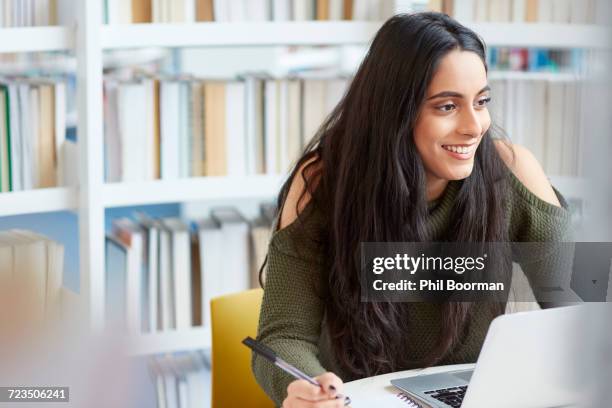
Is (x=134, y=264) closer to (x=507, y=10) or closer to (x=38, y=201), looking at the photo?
(x=38, y=201)

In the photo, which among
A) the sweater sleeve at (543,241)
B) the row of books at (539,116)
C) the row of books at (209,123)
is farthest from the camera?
the row of books at (539,116)

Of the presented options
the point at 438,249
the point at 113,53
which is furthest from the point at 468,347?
the point at 113,53

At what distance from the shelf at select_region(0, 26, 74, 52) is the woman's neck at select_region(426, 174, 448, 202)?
958mm

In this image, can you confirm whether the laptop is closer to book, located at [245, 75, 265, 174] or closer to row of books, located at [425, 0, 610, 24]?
book, located at [245, 75, 265, 174]

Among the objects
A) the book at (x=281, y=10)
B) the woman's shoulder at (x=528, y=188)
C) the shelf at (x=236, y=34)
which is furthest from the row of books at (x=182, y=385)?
the woman's shoulder at (x=528, y=188)

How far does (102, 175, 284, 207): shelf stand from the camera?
207cm

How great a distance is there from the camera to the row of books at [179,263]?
2.22m

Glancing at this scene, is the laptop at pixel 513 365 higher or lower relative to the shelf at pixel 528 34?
lower

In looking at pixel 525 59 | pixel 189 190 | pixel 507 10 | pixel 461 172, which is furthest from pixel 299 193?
pixel 525 59

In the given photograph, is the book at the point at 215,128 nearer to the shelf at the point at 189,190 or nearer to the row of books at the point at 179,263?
the shelf at the point at 189,190

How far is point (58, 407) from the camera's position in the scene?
1.20ft

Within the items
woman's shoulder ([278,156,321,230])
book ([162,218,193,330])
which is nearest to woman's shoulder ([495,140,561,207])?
woman's shoulder ([278,156,321,230])

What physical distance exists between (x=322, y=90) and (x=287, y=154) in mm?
199

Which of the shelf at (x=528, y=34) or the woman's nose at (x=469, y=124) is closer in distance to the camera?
the woman's nose at (x=469, y=124)
